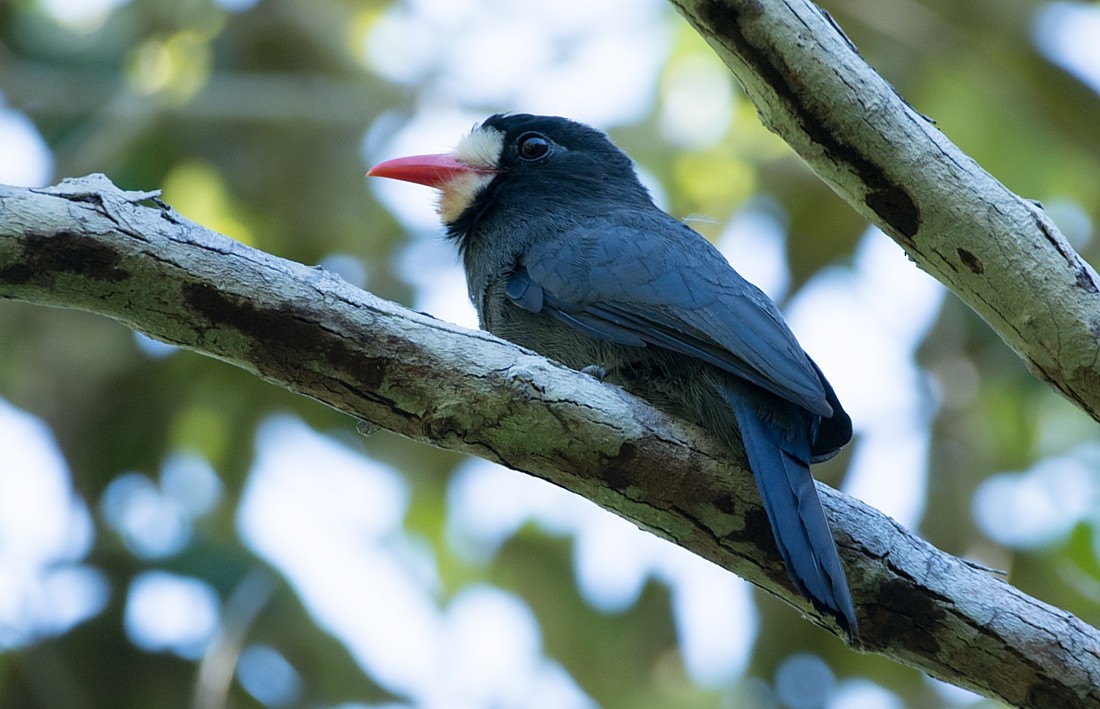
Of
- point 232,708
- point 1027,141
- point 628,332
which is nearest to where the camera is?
point 628,332

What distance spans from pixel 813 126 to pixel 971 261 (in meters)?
0.54

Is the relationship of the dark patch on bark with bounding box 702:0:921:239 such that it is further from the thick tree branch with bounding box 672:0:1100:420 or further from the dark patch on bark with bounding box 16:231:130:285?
the dark patch on bark with bounding box 16:231:130:285

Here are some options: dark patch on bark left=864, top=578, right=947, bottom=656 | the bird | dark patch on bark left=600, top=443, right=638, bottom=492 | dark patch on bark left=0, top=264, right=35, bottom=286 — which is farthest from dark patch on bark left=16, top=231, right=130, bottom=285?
dark patch on bark left=864, top=578, right=947, bottom=656

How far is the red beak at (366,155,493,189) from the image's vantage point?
15.2 ft

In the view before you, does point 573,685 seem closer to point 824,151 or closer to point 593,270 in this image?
point 593,270

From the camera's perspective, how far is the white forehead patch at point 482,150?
15.3 ft

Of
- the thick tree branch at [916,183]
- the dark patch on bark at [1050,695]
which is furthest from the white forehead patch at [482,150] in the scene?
the dark patch on bark at [1050,695]

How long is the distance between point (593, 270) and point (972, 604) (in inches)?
58.1

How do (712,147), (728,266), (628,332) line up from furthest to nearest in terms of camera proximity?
1. (712,147)
2. (728,266)
3. (628,332)

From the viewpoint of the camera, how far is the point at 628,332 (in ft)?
12.1

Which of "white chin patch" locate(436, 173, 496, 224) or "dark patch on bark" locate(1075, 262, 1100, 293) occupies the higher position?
"dark patch on bark" locate(1075, 262, 1100, 293)

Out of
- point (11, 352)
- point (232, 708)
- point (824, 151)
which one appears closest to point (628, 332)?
point (824, 151)

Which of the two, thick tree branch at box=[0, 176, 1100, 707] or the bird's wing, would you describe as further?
the bird's wing

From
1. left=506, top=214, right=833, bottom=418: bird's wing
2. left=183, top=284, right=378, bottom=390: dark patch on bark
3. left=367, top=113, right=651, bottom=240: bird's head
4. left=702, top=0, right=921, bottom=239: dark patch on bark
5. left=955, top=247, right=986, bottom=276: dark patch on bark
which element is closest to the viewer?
left=183, top=284, right=378, bottom=390: dark patch on bark
